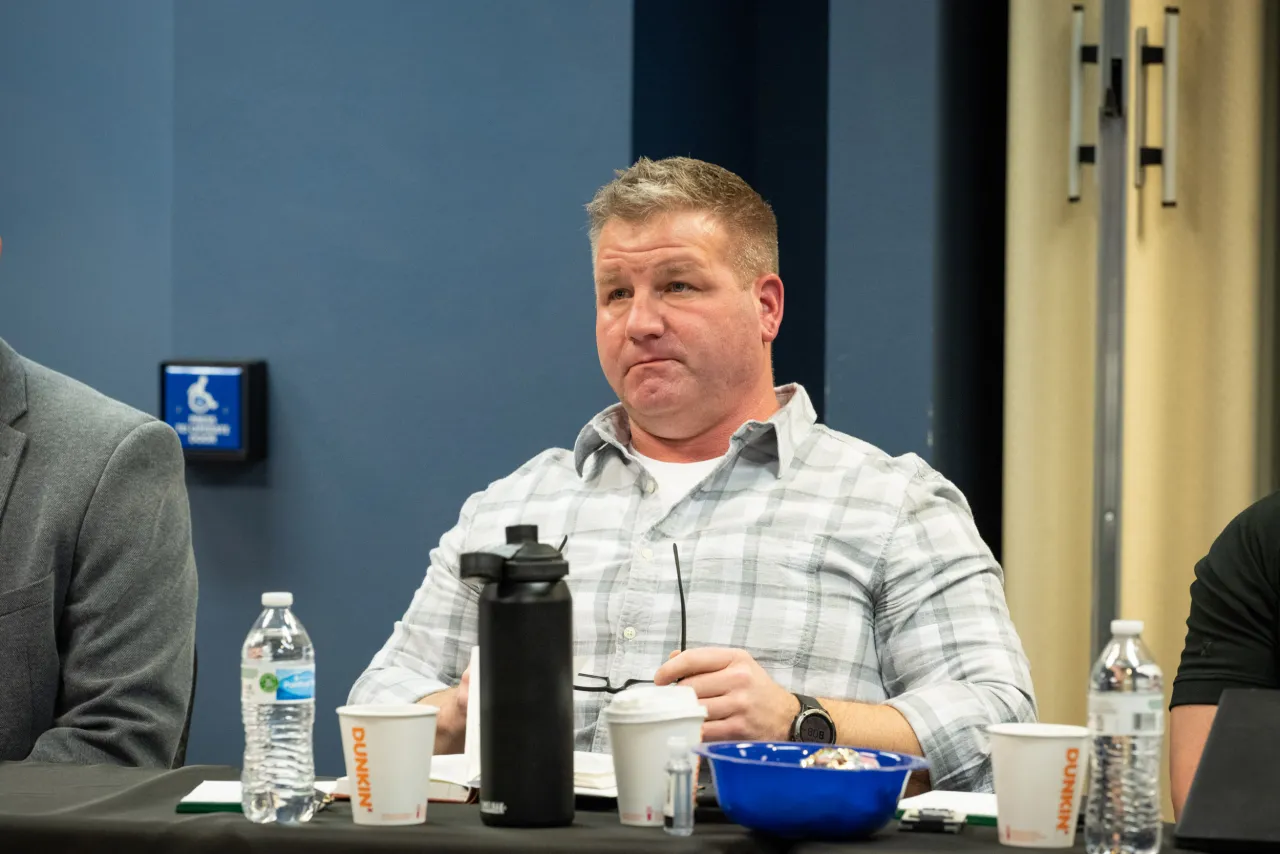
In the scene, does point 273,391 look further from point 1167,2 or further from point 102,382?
point 1167,2

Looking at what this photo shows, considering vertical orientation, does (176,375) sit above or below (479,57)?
below

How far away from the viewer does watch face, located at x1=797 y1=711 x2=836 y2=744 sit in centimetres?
167

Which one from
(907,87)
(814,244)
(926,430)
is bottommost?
(926,430)

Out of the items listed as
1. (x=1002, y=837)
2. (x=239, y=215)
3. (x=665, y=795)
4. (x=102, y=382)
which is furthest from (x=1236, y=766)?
(x=102, y=382)

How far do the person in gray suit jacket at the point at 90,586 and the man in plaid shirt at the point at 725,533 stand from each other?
282 millimetres

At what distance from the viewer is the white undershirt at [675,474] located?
2176mm

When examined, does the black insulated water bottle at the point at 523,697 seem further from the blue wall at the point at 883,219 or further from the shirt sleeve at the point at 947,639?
the blue wall at the point at 883,219

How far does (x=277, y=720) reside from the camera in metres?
1.28

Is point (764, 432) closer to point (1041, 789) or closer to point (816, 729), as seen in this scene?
point (816, 729)

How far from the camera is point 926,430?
2836 millimetres

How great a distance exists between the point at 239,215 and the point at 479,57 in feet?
1.83

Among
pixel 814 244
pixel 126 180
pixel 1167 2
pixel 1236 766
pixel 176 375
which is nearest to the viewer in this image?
pixel 1236 766

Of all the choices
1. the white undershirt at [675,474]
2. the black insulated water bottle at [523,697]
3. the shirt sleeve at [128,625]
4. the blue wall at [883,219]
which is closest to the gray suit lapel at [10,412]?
the shirt sleeve at [128,625]

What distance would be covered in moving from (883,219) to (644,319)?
885 mm
